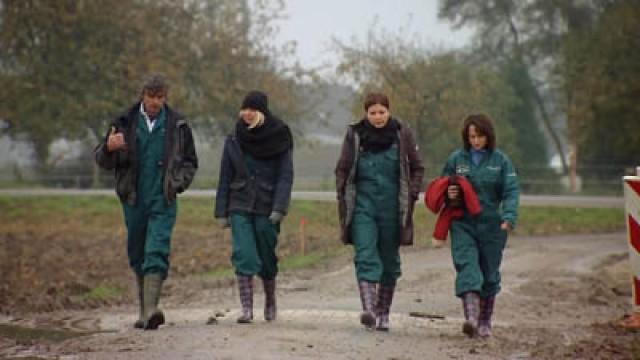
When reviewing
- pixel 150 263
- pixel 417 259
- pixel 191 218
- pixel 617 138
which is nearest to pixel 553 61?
pixel 617 138

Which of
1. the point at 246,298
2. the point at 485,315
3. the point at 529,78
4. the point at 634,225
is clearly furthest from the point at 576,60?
the point at 246,298

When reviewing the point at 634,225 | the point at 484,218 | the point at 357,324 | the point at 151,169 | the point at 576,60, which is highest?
the point at 576,60

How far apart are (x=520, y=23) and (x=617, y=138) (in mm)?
14003

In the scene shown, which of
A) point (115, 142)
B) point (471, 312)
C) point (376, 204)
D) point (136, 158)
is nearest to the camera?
point (471, 312)

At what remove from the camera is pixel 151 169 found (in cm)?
948

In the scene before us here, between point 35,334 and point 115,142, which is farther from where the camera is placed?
point 115,142

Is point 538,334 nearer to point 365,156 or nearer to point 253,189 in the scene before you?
point 365,156

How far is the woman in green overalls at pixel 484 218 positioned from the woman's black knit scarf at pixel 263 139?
1557 millimetres

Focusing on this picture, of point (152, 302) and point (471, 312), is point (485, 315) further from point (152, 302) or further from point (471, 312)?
point (152, 302)

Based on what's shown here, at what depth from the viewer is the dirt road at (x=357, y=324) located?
7.86 meters

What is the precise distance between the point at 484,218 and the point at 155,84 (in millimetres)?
2982

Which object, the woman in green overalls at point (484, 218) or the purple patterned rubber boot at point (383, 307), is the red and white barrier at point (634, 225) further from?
the purple patterned rubber boot at point (383, 307)

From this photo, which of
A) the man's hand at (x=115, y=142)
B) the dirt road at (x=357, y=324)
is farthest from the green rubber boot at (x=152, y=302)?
the man's hand at (x=115, y=142)

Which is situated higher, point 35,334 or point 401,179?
point 401,179
